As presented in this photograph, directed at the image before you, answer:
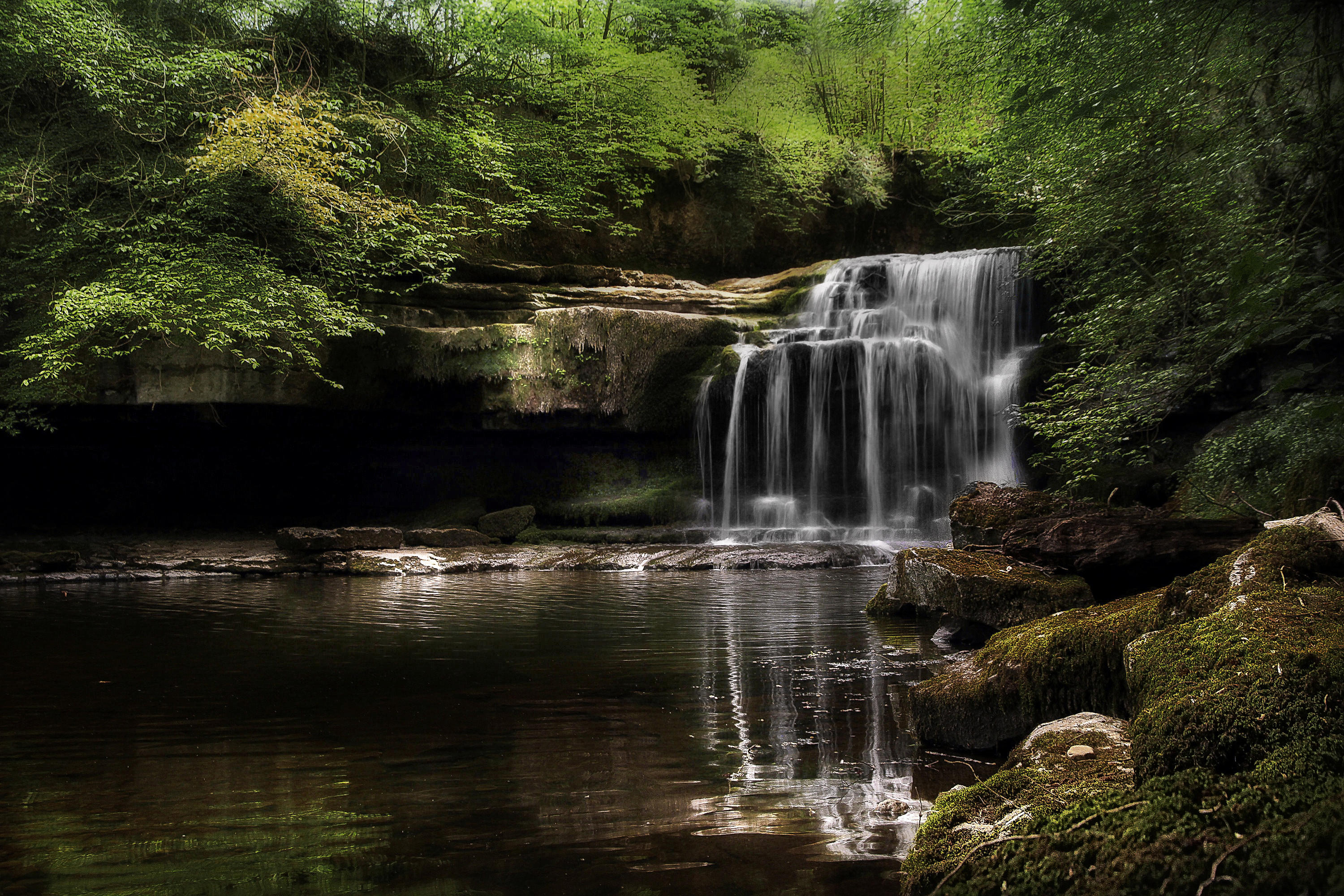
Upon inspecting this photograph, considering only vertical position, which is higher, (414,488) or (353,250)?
(353,250)

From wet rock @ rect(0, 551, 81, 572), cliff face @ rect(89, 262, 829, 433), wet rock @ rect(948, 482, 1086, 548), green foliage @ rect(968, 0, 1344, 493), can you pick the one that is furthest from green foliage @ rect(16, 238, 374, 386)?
green foliage @ rect(968, 0, 1344, 493)

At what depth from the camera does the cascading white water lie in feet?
55.0

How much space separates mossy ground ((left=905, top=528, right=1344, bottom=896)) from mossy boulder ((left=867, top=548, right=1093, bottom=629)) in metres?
2.60

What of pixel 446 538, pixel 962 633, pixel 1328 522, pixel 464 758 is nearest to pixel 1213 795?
pixel 1328 522

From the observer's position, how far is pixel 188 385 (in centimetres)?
1596

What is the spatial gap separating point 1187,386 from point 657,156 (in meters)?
18.8

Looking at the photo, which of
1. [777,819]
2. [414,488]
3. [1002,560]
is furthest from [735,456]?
[777,819]

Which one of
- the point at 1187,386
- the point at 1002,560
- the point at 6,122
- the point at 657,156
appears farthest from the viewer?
the point at 657,156

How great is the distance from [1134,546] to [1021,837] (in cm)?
369

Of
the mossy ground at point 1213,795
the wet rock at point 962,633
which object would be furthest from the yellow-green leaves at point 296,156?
the mossy ground at point 1213,795

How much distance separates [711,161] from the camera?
25.0 metres

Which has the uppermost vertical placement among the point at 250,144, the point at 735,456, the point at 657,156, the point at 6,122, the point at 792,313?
the point at 657,156

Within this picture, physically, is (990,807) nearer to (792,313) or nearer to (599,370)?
(599,370)

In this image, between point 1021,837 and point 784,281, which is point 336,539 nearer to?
point 784,281
